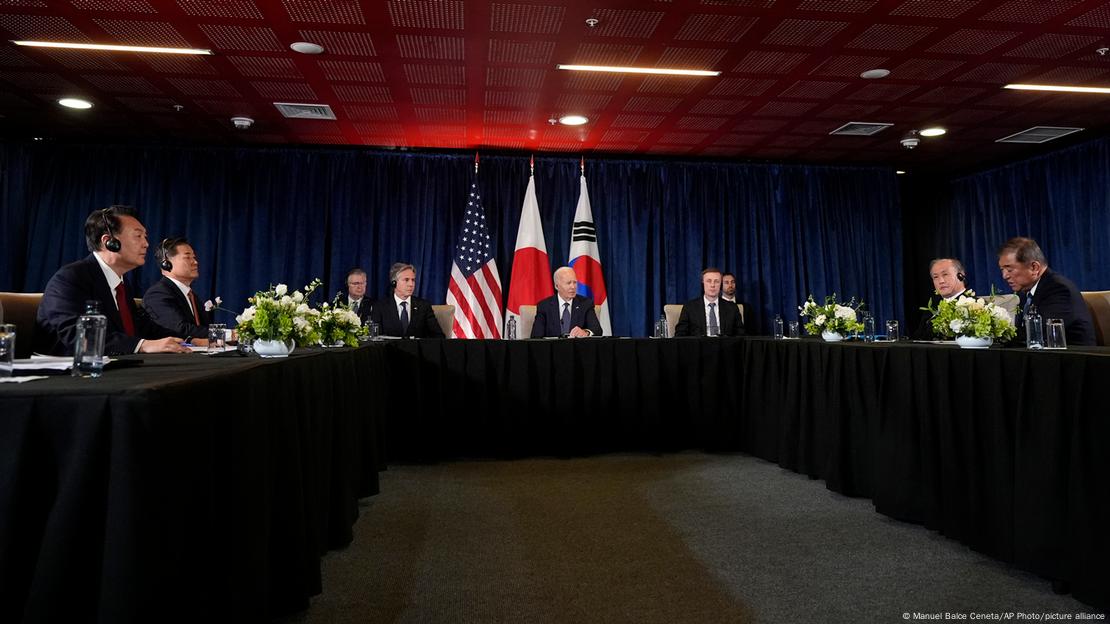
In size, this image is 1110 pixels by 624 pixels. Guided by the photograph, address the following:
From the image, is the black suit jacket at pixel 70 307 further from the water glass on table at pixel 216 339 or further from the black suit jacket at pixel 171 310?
the black suit jacket at pixel 171 310

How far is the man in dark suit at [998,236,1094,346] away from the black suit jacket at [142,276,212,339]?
453cm

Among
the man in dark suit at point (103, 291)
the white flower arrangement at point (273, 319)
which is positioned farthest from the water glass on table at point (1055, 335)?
the man in dark suit at point (103, 291)

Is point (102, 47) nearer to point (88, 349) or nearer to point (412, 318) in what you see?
point (412, 318)

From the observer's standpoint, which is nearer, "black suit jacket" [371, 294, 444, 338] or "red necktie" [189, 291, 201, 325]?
"red necktie" [189, 291, 201, 325]

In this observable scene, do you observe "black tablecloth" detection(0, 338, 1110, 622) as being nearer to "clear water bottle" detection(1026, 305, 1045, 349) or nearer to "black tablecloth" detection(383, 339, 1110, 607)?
"black tablecloth" detection(383, 339, 1110, 607)

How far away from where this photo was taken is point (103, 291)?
304cm

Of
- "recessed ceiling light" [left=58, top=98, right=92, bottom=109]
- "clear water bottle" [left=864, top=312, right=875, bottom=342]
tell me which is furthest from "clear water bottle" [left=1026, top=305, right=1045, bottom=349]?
"recessed ceiling light" [left=58, top=98, right=92, bottom=109]

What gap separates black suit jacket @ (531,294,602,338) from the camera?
560cm

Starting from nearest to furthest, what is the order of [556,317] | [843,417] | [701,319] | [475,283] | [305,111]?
[843,417] → [556,317] → [305,111] → [701,319] → [475,283]

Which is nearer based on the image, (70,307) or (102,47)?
(70,307)

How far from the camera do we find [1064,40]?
464 cm

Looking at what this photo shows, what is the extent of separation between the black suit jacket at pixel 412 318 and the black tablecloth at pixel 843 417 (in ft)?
4.28

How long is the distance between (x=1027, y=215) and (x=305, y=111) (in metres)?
8.01

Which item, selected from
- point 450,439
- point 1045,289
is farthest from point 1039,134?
point 450,439
